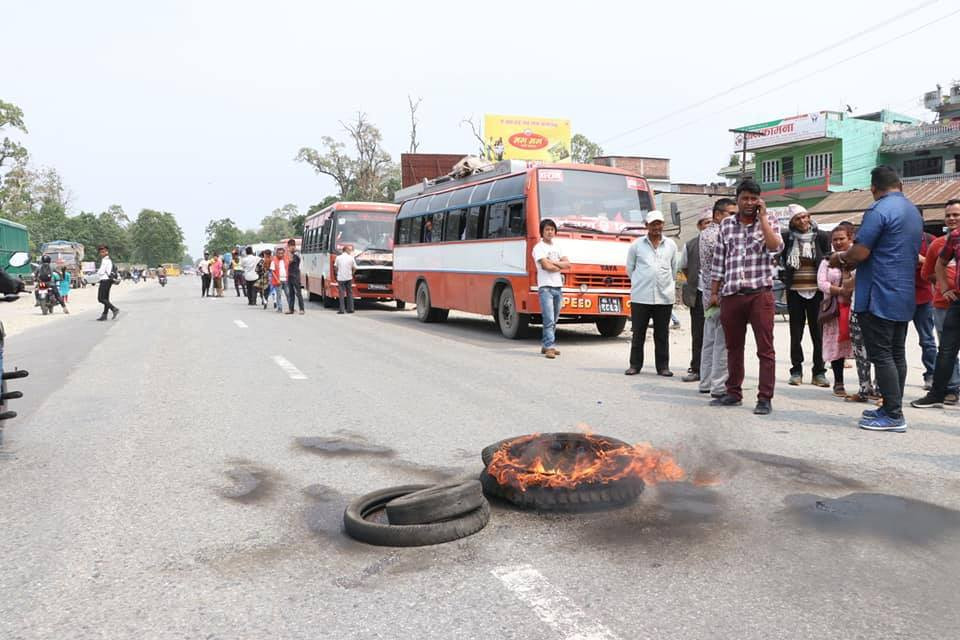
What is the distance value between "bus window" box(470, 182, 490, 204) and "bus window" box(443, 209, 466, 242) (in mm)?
462

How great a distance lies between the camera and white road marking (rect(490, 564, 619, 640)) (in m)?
2.56

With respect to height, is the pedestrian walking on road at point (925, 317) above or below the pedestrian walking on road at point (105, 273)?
below

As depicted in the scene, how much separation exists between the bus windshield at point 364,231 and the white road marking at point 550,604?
19551 mm

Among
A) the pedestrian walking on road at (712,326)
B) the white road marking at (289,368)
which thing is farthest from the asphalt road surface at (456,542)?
the white road marking at (289,368)

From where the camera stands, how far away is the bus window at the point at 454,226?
576 inches

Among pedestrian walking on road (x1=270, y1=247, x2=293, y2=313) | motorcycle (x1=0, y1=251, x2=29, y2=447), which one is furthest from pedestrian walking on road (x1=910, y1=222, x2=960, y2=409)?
pedestrian walking on road (x1=270, y1=247, x2=293, y2=313)

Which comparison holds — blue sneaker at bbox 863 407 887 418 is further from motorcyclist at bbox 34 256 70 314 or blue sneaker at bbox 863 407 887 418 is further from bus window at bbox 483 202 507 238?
motorcyclist at bbox 34 256 70 314

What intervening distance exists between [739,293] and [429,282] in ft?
34.4

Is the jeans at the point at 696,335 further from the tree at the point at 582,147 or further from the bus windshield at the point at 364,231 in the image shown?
the tree at the point at 582,147

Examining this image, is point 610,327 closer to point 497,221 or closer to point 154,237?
point 497,221

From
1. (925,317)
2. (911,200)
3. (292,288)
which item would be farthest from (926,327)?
(911,200)

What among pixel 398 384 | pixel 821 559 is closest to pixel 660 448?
pixel 821 559

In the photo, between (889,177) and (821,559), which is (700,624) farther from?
(889,177)

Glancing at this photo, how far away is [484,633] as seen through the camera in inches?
101
